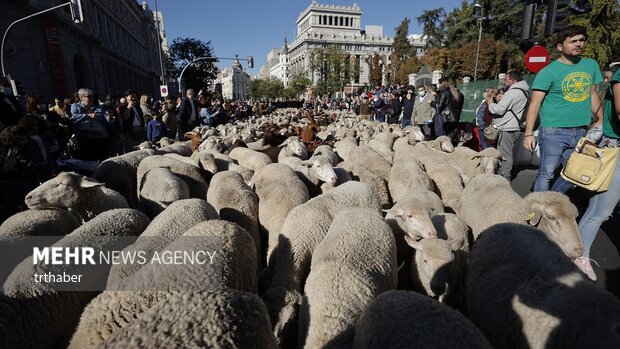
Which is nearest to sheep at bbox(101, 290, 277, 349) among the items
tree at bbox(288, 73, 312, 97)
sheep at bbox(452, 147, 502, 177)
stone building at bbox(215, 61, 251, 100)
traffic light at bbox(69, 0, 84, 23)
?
sheep at bbox(452, 147, 502, 177)

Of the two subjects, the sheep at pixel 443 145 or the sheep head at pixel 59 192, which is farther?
the sheep at pixel 443 145

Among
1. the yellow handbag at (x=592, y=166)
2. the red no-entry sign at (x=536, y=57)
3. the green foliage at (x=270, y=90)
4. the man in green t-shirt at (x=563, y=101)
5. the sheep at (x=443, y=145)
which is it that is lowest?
the sheep at (x=443, y=145)

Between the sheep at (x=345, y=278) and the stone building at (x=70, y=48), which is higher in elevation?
the stone building at (x=70, y=48)

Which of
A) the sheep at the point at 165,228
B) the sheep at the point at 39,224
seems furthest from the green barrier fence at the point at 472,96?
the sheep at the point at 39,224

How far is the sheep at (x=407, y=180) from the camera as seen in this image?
4.19 m

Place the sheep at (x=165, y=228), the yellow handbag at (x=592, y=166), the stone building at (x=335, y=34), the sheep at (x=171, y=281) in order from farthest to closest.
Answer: the stone building at (x=335, y=34)
the yellow handbag at (x=592, y=166)
the sheep at (x=165, y=228)
the sheep at (x=171, y=281)

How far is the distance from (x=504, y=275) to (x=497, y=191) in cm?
174

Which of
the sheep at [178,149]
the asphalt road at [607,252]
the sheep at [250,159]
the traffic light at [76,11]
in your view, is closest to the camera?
the asphalt road at [607,252]

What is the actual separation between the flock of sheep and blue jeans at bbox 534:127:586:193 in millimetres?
425

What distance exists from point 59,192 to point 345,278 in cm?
297

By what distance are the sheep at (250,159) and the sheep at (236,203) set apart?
1.58 m

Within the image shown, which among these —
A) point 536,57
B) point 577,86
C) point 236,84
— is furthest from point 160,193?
point 236,84

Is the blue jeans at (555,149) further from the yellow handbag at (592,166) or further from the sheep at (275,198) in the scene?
the sheep at (275,198)

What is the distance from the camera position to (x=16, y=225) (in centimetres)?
281
